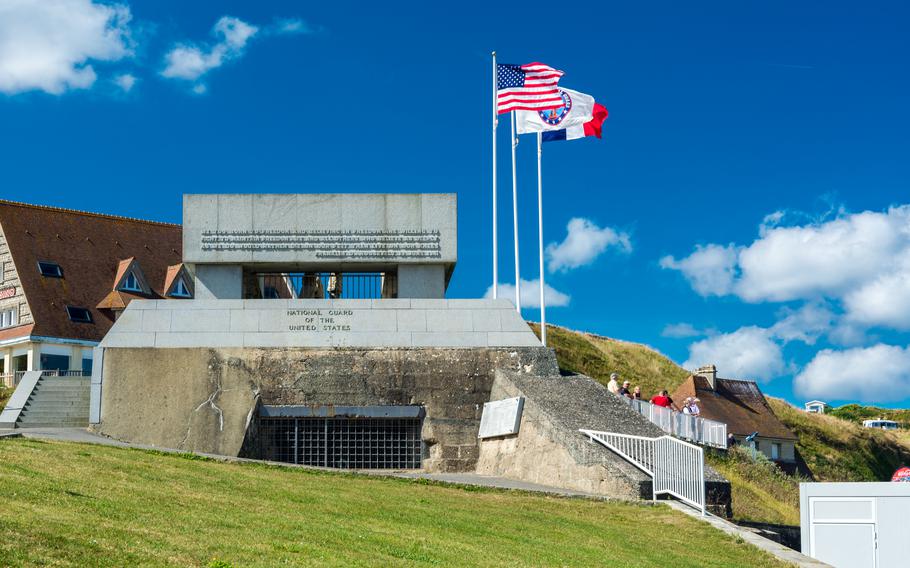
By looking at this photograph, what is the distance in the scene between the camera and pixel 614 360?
73062 millimetres

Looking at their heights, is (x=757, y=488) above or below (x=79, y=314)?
below

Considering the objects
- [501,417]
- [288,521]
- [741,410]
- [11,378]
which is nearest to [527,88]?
[501,417]

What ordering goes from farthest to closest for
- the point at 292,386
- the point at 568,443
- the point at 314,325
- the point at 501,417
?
the point at 314,325, the point at 292,386, the point at 501,417, the point at 568,443

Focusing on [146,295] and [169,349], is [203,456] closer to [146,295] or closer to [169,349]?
[169,349]

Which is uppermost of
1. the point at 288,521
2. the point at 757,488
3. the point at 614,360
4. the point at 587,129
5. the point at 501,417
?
the point at 587,129

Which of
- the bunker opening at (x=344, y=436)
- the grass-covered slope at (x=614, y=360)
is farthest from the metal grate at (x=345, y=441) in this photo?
the grass-covered slope at (x=614, y=360)

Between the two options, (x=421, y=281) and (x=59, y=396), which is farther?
(x=421, y=281)

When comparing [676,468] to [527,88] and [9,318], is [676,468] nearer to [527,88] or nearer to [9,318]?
[527,88]

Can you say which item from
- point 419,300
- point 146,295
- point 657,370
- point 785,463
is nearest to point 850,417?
point 657,370

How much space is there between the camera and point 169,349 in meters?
25.9

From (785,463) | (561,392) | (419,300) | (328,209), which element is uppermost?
(328,209)

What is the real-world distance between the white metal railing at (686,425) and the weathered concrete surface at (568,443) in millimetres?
2860

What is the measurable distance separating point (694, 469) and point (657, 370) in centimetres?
5357

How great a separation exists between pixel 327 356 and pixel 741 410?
36667 mm
